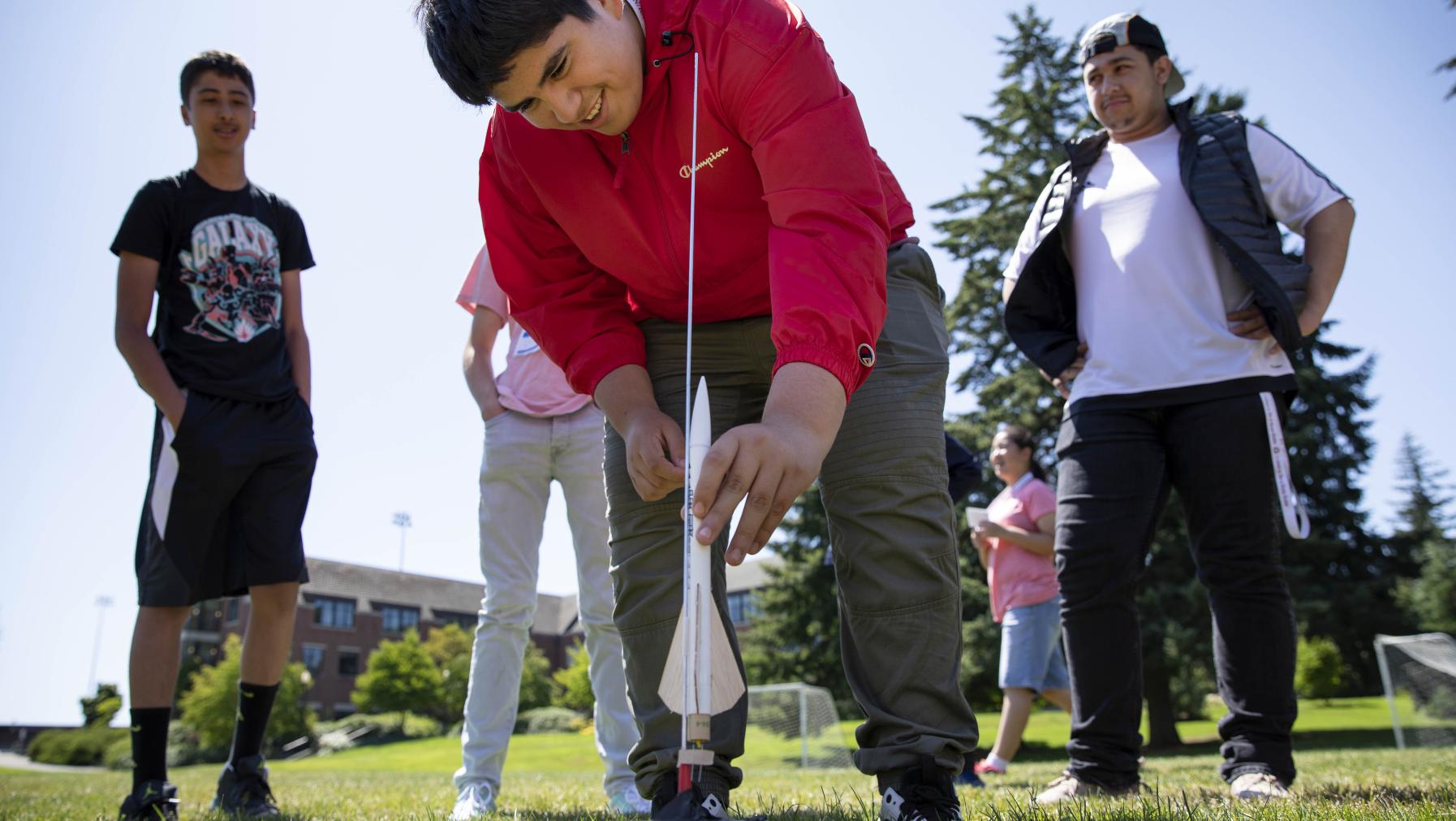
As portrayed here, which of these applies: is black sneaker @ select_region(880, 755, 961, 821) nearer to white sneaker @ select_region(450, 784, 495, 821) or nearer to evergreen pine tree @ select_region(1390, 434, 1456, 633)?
white sneaker @ select_region(450, 784, 495, 821)

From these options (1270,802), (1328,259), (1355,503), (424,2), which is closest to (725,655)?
(424,2)

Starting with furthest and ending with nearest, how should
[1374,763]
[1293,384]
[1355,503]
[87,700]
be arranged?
[87,700] → [1355,503] → [1374,763] → [1293,384]

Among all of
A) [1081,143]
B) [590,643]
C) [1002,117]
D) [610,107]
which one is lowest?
[590,643]

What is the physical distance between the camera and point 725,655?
1.86 meters

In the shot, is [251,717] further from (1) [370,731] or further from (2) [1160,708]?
(1) [370,731]

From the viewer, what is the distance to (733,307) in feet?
8.60

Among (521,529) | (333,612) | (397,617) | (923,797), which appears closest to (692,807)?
(923,797)

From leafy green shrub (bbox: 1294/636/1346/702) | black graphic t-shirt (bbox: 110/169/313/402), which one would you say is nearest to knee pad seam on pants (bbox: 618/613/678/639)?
black graphic t-shirt (bbox: 110/169/313/402)

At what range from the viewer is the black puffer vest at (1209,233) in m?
3.68

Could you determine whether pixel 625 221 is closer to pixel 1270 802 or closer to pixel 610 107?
pixel 610 107

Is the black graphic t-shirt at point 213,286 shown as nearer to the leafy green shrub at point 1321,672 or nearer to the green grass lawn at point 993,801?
the green grass lawn at point 993,801

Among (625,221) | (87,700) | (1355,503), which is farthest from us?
(87,700)

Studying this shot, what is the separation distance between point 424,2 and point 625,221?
2.21 feet

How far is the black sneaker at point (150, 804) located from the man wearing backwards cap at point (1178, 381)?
3076mm
